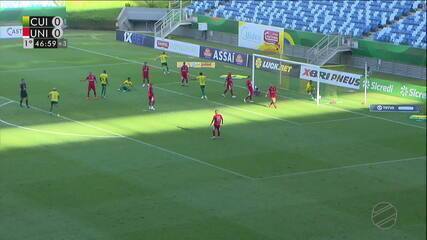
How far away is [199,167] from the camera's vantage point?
2783cm

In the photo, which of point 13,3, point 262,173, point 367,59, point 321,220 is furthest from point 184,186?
point 13,3

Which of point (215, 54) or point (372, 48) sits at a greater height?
point (372, 48)

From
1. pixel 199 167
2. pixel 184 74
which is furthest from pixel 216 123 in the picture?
pixel 184 74

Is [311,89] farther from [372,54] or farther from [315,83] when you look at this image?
[372,54]

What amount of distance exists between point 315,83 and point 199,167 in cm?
1724

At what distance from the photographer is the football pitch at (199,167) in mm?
21172

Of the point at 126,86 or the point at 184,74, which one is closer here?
the point at 126,86

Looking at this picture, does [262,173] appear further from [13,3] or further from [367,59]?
[13,3]

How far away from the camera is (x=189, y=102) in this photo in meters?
40.8

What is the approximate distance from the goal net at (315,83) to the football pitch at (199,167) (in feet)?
1.83

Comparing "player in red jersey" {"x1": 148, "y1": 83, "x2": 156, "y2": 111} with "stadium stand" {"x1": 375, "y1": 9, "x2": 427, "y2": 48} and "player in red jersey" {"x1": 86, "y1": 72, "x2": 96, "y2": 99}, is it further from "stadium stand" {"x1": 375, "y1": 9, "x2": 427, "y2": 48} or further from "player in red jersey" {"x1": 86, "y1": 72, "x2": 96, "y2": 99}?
"stadium stand" {"x1": 375, "y1": 9, "x2": 427, "y2": 48}

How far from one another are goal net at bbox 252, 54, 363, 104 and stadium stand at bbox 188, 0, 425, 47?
29.3 ft

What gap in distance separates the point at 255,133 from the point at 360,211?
38.0 ft

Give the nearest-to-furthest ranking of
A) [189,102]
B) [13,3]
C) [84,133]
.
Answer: [84,133], [189,102], [13,3]
